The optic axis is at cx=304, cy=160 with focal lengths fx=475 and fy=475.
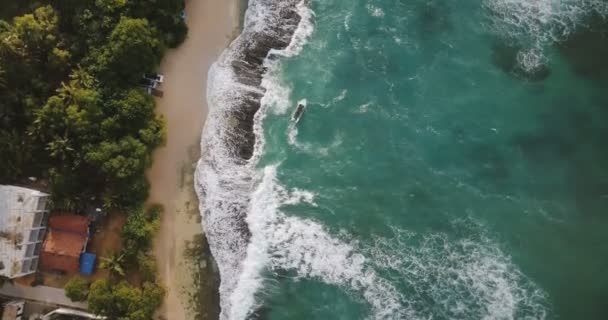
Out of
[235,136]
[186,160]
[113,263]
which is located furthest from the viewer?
[235,136]

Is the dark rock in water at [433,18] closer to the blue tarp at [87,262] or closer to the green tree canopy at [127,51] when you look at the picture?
the green tree canopy at [127,51]

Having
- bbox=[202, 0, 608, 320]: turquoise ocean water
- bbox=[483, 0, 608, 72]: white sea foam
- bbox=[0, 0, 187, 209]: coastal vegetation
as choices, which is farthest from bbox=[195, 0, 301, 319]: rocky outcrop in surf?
bbox=[483, 0, 608, 72]: white sea foam

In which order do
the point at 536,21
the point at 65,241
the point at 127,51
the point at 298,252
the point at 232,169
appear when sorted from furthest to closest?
the point at 536,21 < the point at 232,169 < the point at 298,252 < the point at 65,241 < the point at 127,51

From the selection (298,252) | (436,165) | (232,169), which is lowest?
A: (298,252)

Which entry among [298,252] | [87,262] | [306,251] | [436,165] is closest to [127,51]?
[87,262]

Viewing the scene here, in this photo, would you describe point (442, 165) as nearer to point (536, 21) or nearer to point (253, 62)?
point (536, 21)

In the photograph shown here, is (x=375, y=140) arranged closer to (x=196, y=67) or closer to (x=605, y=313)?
(x=196, y=67)
